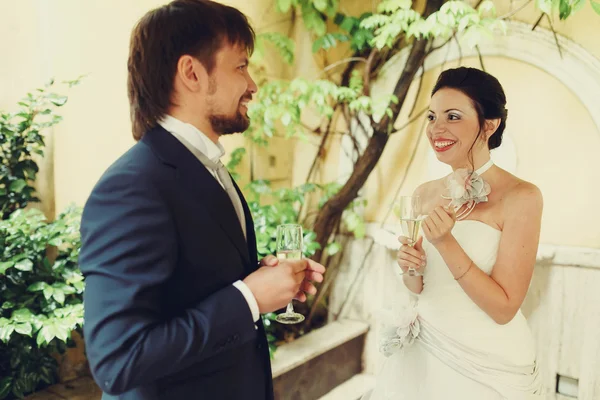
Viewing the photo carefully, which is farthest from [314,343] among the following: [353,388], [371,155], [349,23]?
[349,23]

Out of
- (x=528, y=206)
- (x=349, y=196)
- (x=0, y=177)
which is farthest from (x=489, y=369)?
(x=0, y=177)

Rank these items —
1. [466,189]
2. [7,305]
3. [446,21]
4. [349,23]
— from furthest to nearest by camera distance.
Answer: [349,23] → [446,21] → [7,305] → [466,189]

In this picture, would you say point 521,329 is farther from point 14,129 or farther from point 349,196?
point 14,129

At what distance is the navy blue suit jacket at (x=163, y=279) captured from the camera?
83 cm

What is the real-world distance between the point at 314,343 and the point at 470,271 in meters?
1.76

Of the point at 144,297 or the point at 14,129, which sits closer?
the point at 144,297

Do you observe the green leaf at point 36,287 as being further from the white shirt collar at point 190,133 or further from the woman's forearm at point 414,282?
the woman's forearm at point 414,282

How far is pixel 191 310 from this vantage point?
35.9 inches

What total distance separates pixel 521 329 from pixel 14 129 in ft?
7.32

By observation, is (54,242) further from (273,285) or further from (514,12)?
(514,12)

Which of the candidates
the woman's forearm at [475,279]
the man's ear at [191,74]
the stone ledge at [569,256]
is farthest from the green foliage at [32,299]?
the stone ledge at [569,256]

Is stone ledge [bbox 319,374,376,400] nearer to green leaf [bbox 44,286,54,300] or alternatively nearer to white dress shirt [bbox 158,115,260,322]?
green leaf [bbox 44,286,54,300]

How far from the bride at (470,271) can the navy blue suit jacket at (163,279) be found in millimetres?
738

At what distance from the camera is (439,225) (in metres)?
1.39
